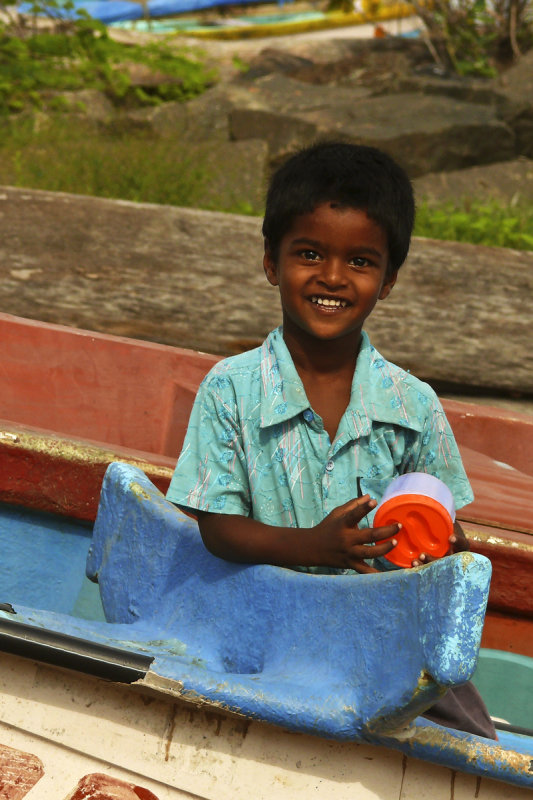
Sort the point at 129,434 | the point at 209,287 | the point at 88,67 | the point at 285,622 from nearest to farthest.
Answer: the point at 285,622, the point at 129,434, the point at 209,287, the point at 88,67

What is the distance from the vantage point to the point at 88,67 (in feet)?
31.9

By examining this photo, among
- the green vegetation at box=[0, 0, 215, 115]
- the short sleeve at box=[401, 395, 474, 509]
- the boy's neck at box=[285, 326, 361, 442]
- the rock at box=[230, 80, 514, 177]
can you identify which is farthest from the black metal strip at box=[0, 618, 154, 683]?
the green vegetation at box=[0, 0, 215, 115]

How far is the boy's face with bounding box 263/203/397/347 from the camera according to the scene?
1951 mm

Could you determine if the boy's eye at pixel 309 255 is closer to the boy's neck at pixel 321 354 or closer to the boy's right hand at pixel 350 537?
the boy's neck at pixel 321 354

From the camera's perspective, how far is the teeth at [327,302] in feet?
6.52

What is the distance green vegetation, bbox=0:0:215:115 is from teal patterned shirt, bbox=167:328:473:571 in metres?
7.62

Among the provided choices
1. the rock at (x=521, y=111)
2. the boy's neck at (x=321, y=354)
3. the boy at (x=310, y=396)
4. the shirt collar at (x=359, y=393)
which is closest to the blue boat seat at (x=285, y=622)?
the boy at (x=310, y=396)

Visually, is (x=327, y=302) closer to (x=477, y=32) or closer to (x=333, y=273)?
(x=333, y=273)

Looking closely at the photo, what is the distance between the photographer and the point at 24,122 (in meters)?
8.31

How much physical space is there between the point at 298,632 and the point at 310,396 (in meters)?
0.47

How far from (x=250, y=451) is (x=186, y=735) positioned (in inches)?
21.6

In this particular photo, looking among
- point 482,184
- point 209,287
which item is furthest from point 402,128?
point 209,287

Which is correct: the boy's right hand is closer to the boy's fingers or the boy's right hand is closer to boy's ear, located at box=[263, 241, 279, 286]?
the boy's fingers

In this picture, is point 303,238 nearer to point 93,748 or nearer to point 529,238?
point 93,748
